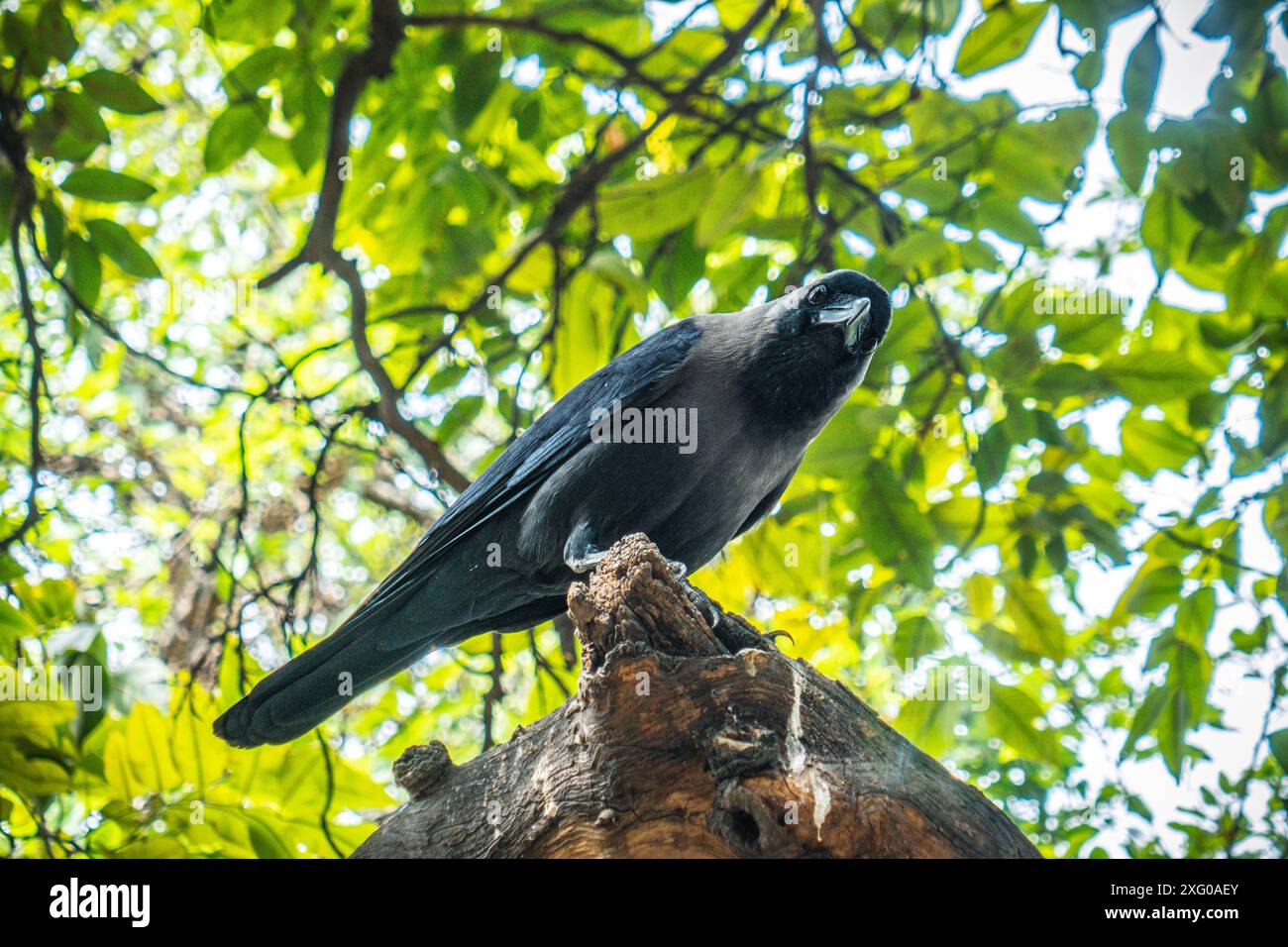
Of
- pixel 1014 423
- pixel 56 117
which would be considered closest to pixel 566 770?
pixel 1014 423

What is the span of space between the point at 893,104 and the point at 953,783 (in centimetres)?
326

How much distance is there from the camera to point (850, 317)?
312 cm

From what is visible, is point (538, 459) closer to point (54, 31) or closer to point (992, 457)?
point (992, 457)

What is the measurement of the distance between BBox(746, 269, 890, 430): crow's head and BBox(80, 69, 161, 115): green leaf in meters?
2.31

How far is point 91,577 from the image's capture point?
24.3 feet

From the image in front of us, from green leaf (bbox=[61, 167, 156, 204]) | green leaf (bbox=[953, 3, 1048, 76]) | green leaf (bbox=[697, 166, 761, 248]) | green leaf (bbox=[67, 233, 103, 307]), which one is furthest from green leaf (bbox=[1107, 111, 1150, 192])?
green leaf (bbox=[67, 233, 103, 307])

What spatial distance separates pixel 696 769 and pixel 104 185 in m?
3.05

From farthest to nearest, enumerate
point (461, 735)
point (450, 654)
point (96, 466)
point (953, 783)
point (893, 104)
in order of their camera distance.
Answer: point (461, 735) < point (96, 466) < point (450, 654) < point (893, 104) < point (953, 783)

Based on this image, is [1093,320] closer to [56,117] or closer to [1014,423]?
[1014,423]

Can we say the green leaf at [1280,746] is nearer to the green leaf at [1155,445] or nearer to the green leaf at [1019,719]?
the green leaf at [1019,719]

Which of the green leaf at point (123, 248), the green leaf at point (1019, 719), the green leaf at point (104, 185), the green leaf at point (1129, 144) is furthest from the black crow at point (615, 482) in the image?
the green leaf at point (104, 185)

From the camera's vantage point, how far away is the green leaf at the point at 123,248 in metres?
3.64

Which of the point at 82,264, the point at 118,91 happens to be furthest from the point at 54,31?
the point at 82,264

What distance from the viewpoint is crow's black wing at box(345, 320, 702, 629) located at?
124 inches
